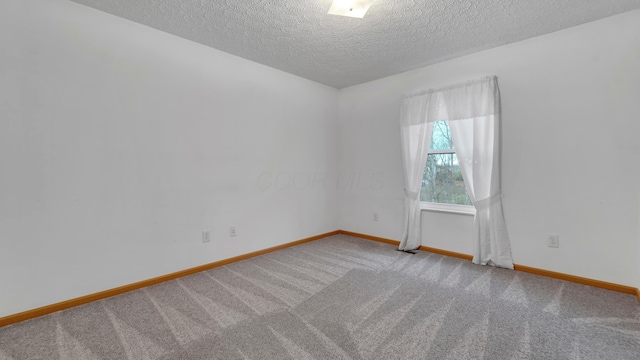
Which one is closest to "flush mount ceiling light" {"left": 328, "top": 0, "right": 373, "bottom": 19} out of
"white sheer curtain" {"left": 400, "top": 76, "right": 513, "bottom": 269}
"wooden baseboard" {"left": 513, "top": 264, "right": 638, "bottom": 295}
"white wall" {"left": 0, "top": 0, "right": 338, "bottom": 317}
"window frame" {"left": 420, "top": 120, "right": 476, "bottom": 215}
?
"white wall" {"left": 0, "top": 0, "right": 338, "bottom": 317}

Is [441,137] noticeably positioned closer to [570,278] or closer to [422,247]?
[422,247]

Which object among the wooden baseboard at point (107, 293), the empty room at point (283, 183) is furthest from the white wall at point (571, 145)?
the wooden baseboard at point (107, 293)

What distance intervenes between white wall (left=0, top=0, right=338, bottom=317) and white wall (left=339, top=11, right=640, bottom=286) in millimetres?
2560

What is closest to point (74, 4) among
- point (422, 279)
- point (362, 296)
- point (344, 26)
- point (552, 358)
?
point (344, 26)

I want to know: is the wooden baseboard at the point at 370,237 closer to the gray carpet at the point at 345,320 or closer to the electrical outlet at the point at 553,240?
the gray carpet at the point at 345,320

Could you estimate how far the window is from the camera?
3494 millimetres

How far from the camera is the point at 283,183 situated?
12.7 ft

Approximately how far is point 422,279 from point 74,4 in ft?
13.0

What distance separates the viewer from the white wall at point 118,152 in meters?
2.06

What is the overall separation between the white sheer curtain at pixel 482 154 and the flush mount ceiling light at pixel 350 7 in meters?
1.76

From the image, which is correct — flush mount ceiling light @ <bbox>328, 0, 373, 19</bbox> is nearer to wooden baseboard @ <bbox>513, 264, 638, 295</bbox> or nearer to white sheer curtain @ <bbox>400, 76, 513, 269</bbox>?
white sheer curtain @ <bbox>400, 76, 513, 269</bbox>

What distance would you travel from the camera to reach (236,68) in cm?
329

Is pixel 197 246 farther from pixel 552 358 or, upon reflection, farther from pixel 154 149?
pixel 552 358

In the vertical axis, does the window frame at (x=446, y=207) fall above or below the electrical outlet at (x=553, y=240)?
above
